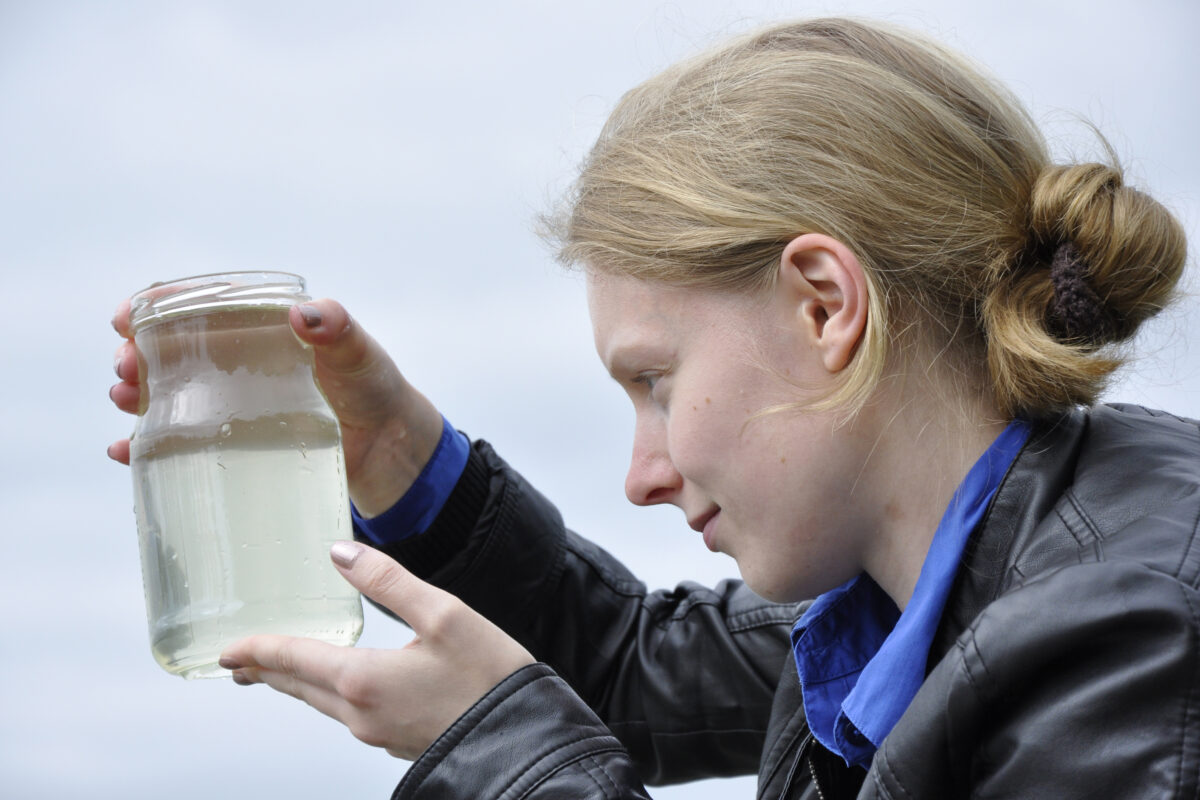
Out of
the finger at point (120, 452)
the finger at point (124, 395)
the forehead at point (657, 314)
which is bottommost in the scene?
the finger at point (120, 452)

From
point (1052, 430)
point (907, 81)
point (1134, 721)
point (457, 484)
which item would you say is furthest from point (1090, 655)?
point (457, 484)

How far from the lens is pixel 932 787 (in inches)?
46.3

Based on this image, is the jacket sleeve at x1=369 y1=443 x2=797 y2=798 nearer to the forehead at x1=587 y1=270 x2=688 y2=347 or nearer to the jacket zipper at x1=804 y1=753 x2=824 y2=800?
the jacket zipper at x1=804 y1=753 x2=824 y2=800

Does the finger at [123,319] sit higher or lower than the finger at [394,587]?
higher

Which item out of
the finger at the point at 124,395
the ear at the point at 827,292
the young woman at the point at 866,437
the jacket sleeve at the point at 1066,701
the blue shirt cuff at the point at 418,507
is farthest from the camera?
the blue shirt cuff at the point at 418,507

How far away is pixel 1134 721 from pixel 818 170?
76cm

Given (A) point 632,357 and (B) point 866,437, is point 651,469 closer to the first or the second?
(A) point 632,357

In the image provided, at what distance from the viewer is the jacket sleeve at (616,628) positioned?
223 cm

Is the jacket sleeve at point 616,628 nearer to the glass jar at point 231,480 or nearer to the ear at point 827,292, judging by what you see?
the glass jar at point 231,480

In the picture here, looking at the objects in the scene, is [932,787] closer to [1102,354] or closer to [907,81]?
[1102,354]

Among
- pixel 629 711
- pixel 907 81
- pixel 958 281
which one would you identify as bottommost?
pixel 629 711

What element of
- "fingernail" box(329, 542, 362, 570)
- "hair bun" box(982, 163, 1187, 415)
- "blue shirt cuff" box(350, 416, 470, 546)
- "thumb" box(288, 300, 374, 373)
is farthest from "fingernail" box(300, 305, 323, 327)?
"hair bun" box(982, 163, 1187, 415)

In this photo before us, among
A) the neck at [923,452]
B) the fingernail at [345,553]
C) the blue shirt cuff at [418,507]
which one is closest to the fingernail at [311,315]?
→ the fingernail at [345,553]

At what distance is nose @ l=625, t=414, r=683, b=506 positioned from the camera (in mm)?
1645
